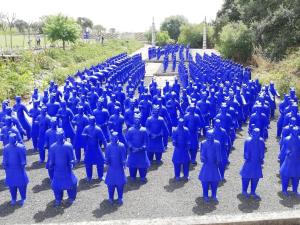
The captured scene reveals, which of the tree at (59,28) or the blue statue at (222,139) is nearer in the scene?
the blue statue at (222,139)

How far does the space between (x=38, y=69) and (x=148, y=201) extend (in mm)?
18521

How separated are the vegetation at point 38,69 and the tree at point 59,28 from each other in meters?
1.54

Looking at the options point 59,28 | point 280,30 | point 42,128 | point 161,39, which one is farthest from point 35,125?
point 161,39

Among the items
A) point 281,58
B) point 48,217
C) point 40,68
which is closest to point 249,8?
point 281,58

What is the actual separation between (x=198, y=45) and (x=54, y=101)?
46605 mm

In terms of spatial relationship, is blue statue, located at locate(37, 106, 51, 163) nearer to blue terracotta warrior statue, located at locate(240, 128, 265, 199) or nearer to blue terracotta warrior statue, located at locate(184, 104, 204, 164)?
blue terracotta warrior statue, located at locate(184, 104, 204, 164)

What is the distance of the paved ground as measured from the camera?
719 centimetres

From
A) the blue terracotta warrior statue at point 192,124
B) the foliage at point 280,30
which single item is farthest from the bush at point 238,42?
the blue terracotta warrior statue at point 192,124

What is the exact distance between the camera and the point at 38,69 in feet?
79.8

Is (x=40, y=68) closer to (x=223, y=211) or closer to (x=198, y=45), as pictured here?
(x=223, y=211)

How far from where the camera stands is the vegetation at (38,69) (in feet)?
60.8

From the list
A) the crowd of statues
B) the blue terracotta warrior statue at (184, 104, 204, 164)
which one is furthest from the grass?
the blue terracotta warrior statue at (184, 104, 204, 164)

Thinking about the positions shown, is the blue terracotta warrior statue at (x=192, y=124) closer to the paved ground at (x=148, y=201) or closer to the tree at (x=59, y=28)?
the paved ground at (x=148, y=201)

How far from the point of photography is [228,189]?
829 cm
